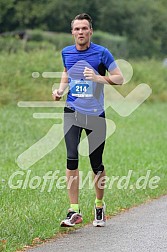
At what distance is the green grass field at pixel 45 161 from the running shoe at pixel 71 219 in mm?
142

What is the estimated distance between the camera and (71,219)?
7770 millimetres

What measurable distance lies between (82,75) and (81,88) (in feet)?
0.46

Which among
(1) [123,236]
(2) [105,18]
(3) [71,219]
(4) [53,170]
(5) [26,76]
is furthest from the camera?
(2) [105,18]

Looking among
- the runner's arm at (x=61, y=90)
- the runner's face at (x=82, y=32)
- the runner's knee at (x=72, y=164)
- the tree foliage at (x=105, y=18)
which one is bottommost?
the runner's knee at (x=72, y=164)

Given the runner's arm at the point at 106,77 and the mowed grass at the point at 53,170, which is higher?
the runner's arm at the point at 106,77

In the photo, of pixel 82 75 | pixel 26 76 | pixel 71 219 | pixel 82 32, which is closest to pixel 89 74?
pixel 82 75

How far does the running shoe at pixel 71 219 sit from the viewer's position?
7.70 meters

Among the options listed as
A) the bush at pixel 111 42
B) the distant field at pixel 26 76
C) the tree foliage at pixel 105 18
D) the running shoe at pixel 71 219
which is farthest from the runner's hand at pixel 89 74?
the tree foliage at pixel 105 18

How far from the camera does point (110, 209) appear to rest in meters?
9.30

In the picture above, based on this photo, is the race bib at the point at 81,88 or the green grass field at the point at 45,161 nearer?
the race bib at the point at 81,88

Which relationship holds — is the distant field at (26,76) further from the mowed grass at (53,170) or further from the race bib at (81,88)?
the race bib at (81,88)

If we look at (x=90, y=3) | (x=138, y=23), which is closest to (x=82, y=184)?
(x=90, y=3)

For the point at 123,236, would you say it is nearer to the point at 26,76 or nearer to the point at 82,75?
the point at 82,75

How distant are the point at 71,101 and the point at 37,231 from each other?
4.70 feet
